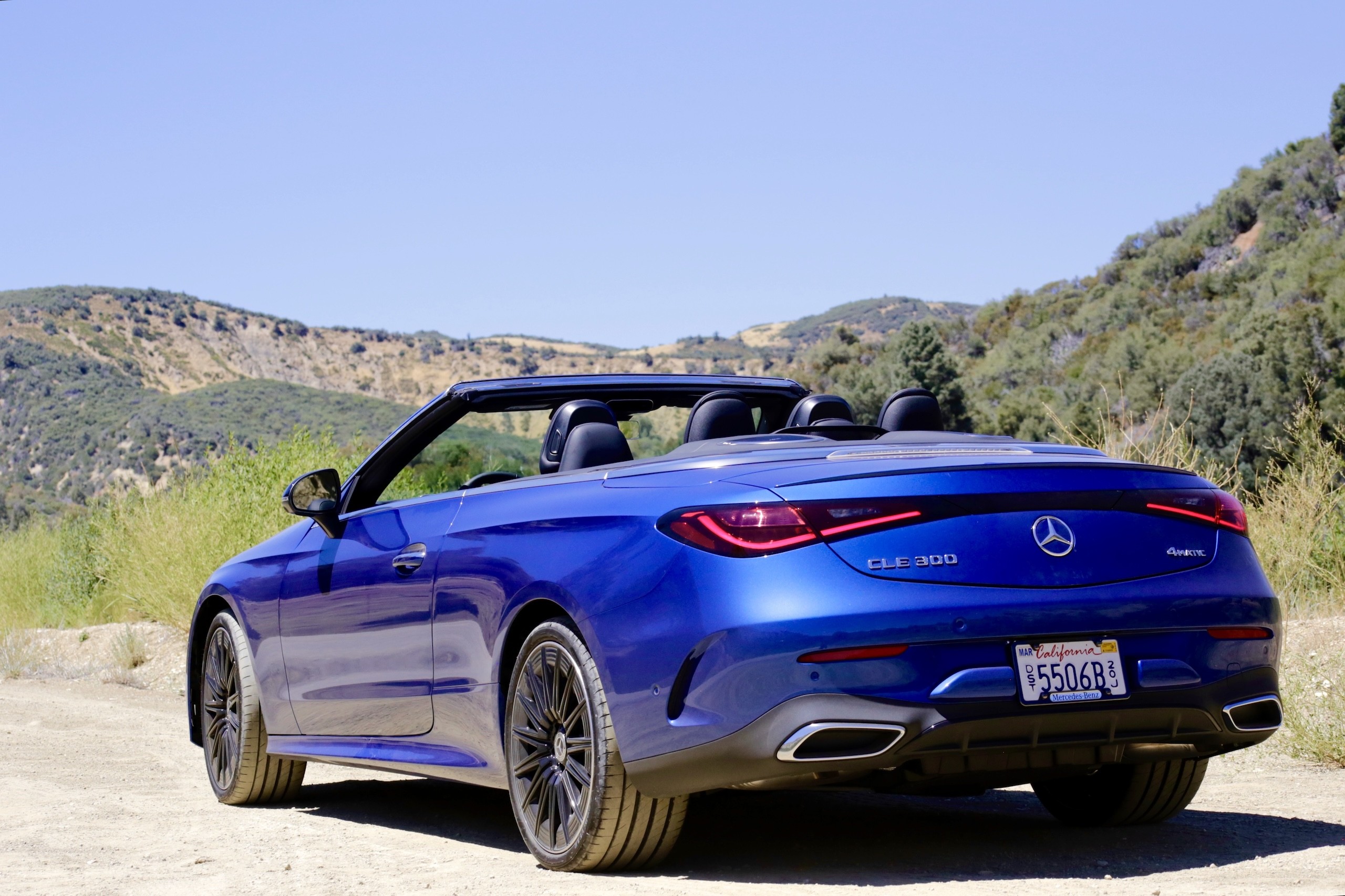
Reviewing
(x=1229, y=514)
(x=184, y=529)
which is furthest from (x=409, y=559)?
(x=184, y=529)

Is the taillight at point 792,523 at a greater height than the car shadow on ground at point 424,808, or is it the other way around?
the taillight at point 792,523

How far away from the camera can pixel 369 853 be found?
535 cm

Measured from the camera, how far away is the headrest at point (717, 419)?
5.44 metres

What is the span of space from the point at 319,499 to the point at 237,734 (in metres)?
1.33

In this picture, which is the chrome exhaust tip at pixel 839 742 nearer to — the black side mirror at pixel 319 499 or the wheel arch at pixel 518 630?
the wheel arch at pixel 518 630

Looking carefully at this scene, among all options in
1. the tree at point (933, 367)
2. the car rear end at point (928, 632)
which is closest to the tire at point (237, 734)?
the car rear end at point (928, 632)

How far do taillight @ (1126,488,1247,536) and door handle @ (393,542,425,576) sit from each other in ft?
7.84

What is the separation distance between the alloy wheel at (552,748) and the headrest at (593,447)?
0.73 metres

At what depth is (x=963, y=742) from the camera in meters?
4.11

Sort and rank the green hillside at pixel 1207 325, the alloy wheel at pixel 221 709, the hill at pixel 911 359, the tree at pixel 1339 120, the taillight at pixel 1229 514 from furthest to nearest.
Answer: the tree at pixel 1339 120
the hill at pixel 911 359
the green hillside at pixel 1207 325
the alloy wheel at pixel 221 709
the taillight at pixel 1229 514

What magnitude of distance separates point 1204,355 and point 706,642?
149 ft

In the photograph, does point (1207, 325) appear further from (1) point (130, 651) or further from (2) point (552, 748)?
(2) point (552, 748)

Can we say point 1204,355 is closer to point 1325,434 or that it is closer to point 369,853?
point 1325,434

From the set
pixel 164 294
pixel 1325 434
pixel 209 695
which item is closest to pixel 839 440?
pixel 209 695
